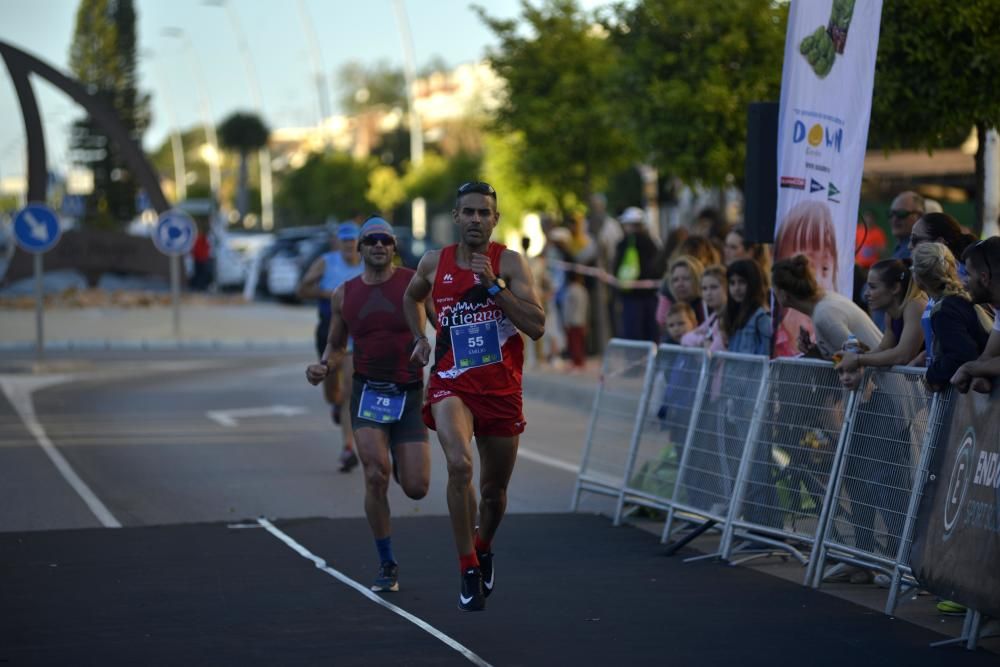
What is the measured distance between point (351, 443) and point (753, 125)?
4430mm

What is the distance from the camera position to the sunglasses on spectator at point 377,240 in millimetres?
9500

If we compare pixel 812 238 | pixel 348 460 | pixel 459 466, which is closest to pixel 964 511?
pixel 459 466

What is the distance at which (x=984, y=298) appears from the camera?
25.0ft

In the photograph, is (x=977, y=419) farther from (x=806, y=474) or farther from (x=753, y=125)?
(x=753, y=125)

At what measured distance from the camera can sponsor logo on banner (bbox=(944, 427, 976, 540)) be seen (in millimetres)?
7562

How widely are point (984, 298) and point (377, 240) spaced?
340 cm

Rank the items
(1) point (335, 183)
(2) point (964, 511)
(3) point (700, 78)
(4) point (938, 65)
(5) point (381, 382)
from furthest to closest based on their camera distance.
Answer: (1) point (335, 183) < (3) point (700, 78) < (4) point (938, 65) < (5) point (381, 382) < (2) point (964, 511)

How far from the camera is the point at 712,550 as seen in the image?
10.5 meters

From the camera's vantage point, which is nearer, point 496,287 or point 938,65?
point 496,287

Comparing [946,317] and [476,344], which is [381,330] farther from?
[946,317]

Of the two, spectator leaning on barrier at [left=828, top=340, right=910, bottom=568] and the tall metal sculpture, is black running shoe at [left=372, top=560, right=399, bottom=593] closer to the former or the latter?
spectator leaning on barrier at [left=828, top=340, right=910, bottom=568]

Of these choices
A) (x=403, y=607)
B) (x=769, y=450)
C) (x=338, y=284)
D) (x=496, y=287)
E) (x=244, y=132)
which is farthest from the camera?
(x=244, y=132)

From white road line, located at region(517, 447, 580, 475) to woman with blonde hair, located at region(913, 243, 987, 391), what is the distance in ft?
20.4

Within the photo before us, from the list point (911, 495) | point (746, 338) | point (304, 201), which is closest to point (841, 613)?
point (911, 495)
